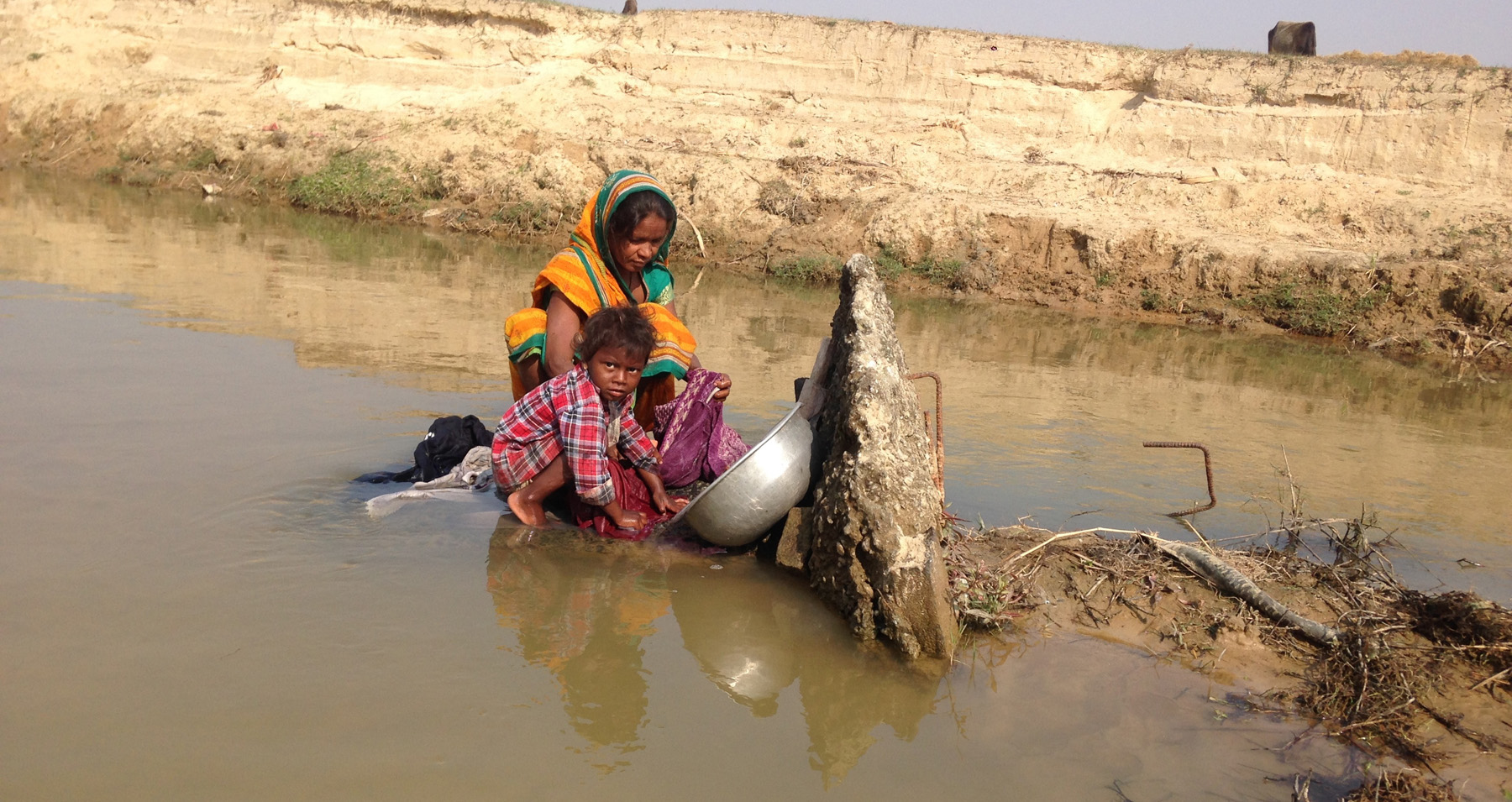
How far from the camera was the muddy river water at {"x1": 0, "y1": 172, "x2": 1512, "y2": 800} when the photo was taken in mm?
2342

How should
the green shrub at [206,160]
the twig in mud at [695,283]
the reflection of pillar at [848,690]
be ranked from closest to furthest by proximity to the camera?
the reflection of pillar at [848,690]
the twig in mud at [695,283]
the green shrub at [206,160]

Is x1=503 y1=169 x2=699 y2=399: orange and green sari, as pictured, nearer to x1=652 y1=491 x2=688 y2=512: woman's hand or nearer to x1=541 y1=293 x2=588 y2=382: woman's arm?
x1=541 y1=293 x2=588 y2=382: woman's arm

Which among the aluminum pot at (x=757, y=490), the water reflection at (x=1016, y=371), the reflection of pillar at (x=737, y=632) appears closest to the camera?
the reflection of pillar at (x=737, y=632)

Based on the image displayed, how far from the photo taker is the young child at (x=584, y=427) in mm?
3465

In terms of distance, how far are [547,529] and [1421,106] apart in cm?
1276

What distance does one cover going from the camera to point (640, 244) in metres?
3.86

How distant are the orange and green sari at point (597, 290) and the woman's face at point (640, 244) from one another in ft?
0.14

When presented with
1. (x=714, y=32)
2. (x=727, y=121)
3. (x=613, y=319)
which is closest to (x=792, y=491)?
(x=613, y=319)

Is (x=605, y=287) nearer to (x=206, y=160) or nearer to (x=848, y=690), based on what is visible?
(x=848, y=690)

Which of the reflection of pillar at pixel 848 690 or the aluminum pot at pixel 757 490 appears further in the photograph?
the aluminum pot at pixel 757 490

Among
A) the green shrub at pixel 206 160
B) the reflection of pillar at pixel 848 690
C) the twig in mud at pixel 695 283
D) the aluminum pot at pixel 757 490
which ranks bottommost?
the reflection of pillar at pixel 848 690

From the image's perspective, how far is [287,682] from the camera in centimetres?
254

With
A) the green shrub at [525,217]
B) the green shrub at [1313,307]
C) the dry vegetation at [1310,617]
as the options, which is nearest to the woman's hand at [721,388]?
the dry vegetation at [1310,617]

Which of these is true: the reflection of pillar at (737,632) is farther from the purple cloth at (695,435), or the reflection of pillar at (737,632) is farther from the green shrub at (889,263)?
the green shrub at (889,263)
